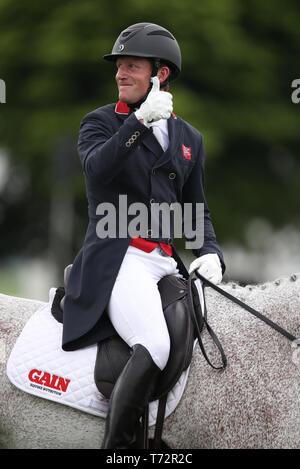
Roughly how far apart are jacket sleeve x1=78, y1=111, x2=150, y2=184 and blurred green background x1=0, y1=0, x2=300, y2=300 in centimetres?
685

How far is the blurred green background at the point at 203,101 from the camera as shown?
35.3 feet

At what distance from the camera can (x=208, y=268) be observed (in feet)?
13.1

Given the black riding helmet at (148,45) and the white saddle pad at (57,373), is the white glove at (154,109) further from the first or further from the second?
the white saddle pad at (57,373)

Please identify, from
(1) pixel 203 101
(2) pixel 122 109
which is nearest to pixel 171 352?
(2) pixel 122 109

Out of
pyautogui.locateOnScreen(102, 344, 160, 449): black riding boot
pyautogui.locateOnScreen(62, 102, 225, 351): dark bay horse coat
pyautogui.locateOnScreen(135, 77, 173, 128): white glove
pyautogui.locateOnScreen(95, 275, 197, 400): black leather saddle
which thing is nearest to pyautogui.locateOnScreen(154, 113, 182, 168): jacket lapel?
pyautogui.locateOnScreen(62, 102, 225, 351): dark bay horse coat

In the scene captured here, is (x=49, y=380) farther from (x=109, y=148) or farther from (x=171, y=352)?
(x=109, y=148)

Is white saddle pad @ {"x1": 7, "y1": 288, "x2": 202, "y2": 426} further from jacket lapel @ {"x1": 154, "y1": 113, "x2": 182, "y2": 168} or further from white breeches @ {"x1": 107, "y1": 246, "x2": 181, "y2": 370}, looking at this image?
jacket lapel @ {"x1": 154, "y1": 113, "x2": 182, "y2": 168}

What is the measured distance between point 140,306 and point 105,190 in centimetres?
65

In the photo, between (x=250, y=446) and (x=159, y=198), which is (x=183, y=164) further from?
(x=250, y=446)

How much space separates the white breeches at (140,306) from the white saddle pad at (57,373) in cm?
23

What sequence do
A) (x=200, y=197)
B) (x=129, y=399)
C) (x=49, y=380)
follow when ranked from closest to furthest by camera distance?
(x=129, y=399)
(x=49, y=380)
(x=200, y=197)

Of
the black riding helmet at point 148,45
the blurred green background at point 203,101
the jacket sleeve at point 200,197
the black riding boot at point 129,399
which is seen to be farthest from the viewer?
the blurred green background at point 203,101

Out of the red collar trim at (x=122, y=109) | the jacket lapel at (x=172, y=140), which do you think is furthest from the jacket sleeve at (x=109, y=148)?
the jacket lapel at (x=172, y=140)
